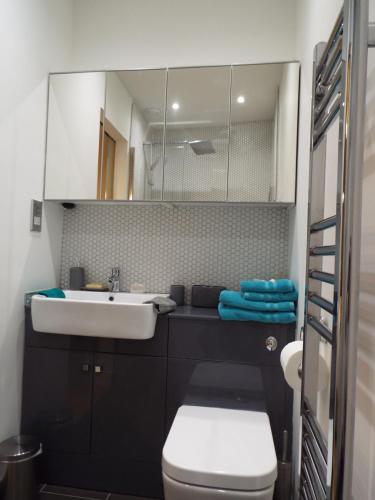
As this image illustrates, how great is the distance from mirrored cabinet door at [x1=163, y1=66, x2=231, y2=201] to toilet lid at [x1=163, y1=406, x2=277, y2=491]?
113 cm

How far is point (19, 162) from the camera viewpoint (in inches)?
72.3

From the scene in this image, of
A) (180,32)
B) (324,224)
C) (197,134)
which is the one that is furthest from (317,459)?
(180,32)

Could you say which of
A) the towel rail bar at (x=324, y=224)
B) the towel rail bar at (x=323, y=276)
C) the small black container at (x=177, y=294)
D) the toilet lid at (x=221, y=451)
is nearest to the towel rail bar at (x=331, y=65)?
the towel rail bar at (x=324, y=224)

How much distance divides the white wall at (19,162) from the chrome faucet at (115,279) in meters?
0.39

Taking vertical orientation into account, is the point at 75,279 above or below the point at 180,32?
below

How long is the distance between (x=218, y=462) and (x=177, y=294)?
1.03 m

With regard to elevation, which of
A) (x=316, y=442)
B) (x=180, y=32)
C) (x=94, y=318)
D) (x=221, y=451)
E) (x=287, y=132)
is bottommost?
(x=221, y=451)

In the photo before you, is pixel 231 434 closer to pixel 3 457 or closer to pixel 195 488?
pixel 195 488

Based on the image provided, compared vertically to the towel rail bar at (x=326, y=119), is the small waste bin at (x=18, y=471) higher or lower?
lower

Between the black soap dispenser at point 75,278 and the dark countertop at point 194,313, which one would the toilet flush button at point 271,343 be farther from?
the black soap dispenser at point 75,278

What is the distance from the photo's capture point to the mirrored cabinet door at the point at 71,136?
6.79 ft

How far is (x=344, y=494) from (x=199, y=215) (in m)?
1.76

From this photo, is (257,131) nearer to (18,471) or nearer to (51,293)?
(51,293)

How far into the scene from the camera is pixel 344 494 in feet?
1.71
